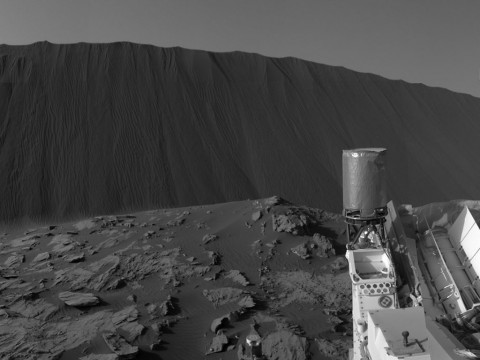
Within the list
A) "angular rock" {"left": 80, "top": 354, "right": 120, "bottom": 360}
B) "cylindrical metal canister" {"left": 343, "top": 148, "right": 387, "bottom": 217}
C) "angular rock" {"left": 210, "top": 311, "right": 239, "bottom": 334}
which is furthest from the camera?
"angular rock" {"left": 210, "top": 311, "right": 239, "bottom": 334}

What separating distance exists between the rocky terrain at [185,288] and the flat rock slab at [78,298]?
24mm

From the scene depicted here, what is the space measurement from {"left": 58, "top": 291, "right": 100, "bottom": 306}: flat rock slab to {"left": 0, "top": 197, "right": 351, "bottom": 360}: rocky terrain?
0.02m

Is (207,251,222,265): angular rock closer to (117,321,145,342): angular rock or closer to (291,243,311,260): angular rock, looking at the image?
(291,243,311,260): angular rock

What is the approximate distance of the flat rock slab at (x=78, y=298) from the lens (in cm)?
881

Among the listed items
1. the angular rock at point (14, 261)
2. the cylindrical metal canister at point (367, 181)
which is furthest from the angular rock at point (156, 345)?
the angular rock at point (14, 261)

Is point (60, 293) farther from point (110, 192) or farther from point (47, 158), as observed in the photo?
point (47, 158)

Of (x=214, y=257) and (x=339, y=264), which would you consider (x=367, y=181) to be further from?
(x=214, y=257)

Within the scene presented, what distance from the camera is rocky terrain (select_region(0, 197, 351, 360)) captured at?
25.2 ft

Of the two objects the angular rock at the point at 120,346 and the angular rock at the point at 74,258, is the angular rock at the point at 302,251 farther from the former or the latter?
the angular rock at the point at 74,258

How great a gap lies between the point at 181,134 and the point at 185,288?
14464mm

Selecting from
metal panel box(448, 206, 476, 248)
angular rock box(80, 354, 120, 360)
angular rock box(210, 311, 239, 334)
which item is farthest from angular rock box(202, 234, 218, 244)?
metal panel box(448, 206, 476, 248)

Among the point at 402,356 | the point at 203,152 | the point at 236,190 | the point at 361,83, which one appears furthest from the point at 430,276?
the point at 361,83

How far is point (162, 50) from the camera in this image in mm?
27266

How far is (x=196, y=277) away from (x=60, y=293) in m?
2.81
